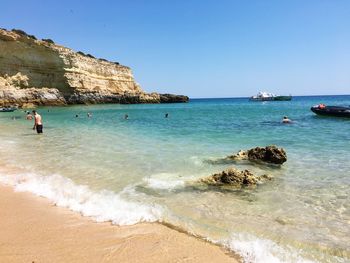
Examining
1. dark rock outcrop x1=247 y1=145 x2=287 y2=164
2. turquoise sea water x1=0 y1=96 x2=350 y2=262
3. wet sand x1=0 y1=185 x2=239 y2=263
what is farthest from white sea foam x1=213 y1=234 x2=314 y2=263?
dark rock outcrop x1=247 y1=145 x2=287 y2=164

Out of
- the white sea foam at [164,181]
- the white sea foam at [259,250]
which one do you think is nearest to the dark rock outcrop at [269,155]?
the white sea foam at [164,181]

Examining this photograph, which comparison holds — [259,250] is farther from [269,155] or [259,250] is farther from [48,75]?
[48,75]

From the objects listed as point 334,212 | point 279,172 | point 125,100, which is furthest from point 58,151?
point 125,100

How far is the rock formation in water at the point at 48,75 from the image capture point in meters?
50.3

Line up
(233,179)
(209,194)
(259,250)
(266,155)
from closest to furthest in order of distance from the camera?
(259,250) < (209,194) < (233,179) < (266,155)

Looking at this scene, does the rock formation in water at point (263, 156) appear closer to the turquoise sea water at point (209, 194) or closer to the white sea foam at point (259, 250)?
the turquoise sea water at point (209, 194)

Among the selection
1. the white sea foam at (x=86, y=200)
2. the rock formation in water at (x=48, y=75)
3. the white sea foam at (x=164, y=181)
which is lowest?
the white sea foam at (x=164, y=181)

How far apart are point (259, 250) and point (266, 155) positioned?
19.8 feet

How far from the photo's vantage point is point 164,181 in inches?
321

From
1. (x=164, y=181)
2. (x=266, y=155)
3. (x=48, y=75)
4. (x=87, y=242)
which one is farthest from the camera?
(x=48, y=75)

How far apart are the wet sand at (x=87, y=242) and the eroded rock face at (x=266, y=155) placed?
18.3 feet

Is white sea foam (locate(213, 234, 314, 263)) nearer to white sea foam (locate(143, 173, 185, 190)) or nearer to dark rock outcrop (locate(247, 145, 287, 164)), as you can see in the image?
white sea foam (locate(143, 173, 185, 190))

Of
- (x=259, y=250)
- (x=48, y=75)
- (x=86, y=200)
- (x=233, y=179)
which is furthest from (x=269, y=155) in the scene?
(x=48, y=75)

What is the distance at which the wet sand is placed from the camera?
412cm
